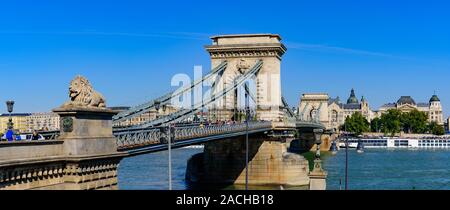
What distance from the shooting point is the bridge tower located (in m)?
51.8

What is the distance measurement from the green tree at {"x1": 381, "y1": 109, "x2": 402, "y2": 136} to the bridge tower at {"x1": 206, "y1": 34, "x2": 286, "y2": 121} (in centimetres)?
10801

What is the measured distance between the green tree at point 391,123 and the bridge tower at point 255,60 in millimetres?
108013

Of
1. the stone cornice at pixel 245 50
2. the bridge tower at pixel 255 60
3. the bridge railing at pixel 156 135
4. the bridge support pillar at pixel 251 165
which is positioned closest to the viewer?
the bridge railing at pixel 156 135

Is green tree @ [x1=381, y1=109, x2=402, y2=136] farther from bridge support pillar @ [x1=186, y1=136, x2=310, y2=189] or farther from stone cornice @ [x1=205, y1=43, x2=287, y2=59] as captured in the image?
bridge support pillar @ [x1=186, y1=136, x2=310, y2=189]

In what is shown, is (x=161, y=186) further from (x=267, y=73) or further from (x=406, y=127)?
(x=406, y=127)

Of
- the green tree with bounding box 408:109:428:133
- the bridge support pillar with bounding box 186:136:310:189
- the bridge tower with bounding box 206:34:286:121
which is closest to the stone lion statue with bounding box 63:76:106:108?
the bridge support pillar with bounding box 186:136:310:189

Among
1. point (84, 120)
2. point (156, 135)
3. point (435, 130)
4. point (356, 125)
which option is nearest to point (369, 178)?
point (156, 135)

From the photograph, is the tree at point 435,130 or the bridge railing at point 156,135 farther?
the tree at point 435,130

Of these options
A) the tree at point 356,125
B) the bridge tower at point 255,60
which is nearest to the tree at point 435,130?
the tree at point 356,125

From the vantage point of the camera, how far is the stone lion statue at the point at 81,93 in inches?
761

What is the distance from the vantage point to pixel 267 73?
5209cm

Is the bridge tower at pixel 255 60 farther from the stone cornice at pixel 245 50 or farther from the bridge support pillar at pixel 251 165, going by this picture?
the bridge support pillar at pixel 251 165
